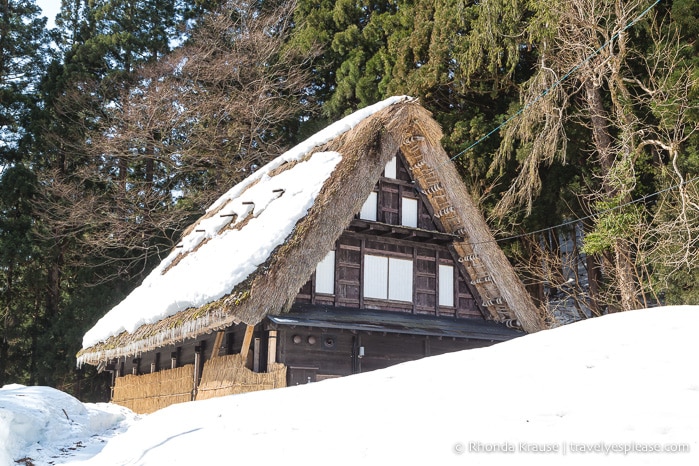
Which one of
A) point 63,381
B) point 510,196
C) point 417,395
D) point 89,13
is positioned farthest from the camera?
point 89,13

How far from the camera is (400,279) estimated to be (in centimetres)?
1348

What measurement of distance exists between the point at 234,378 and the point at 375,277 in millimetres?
3537

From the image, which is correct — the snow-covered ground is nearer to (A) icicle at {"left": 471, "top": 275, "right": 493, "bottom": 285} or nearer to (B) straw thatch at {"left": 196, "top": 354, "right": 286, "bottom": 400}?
(B) straw thatch at {"left": 196, "top": 354, "right": 286, "bottom": 400}

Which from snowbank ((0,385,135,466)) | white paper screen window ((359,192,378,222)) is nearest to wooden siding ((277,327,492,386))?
white paper screen window ((359,192,378,222))

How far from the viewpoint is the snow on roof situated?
1120 centimetres

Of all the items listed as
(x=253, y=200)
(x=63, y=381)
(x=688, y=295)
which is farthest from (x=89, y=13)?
(x=688, y=295)

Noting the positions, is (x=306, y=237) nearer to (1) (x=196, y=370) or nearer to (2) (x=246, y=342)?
(2) (x=246, y=342)

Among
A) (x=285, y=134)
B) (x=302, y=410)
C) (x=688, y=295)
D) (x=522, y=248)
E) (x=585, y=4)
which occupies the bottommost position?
(x=302, y=410)

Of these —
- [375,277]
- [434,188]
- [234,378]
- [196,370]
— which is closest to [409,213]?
[434,188]

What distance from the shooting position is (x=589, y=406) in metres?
4.62

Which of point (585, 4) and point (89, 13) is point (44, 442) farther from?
point (89, 13)

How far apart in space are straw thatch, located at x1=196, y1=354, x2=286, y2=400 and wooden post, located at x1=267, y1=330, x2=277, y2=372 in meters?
0.12

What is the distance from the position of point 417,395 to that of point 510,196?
957 cm

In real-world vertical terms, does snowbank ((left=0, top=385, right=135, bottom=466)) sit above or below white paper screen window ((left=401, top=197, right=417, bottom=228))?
below
